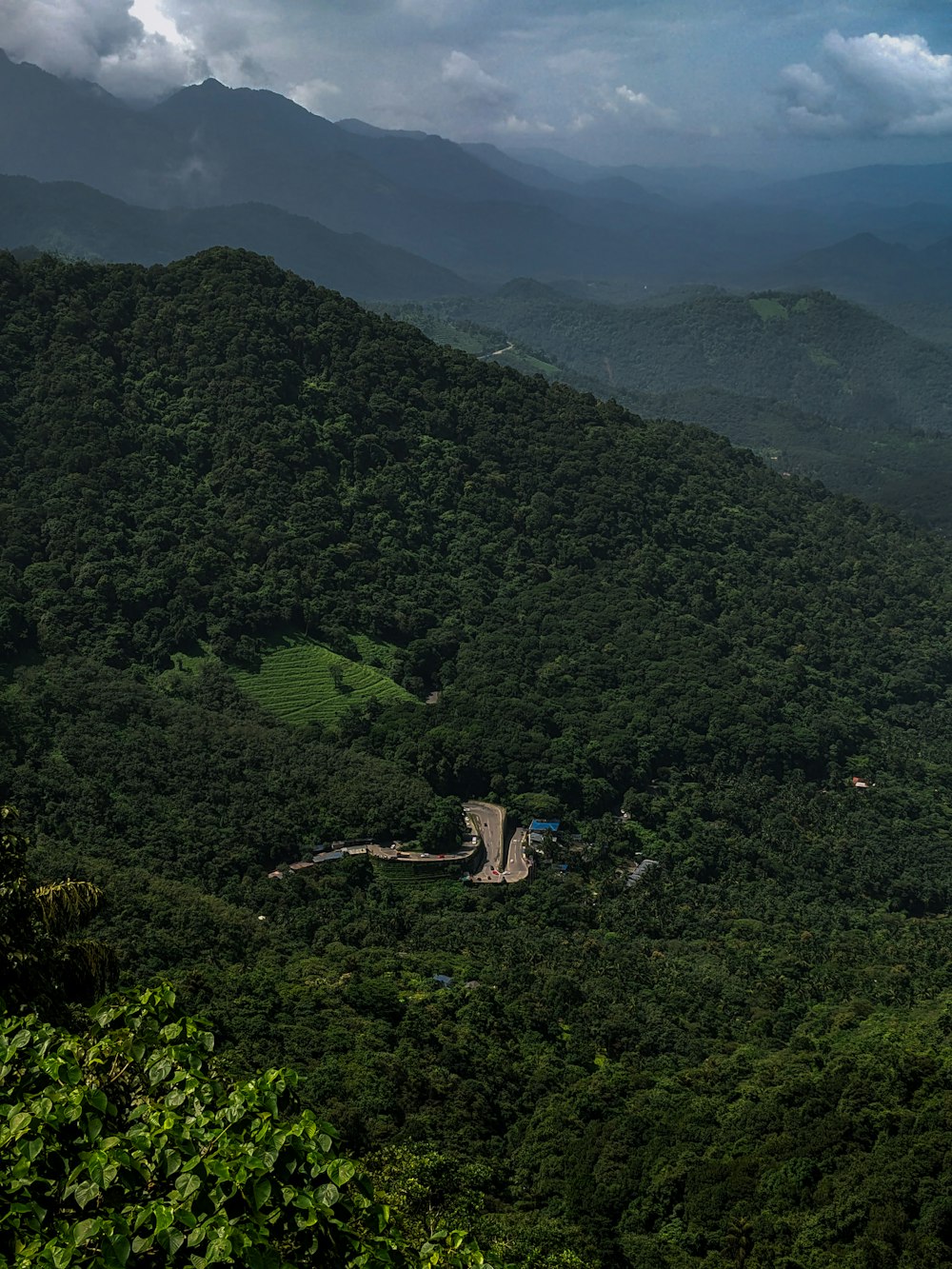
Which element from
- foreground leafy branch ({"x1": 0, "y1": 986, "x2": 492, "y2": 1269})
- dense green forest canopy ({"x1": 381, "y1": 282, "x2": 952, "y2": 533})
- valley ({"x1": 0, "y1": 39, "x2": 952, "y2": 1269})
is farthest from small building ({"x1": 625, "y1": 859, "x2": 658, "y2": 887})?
dense green forest canopy ({"x1": 381, "y1": 282, "x2": 952, "y2": 533})

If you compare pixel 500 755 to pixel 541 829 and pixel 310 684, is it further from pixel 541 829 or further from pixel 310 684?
pixel 310 684

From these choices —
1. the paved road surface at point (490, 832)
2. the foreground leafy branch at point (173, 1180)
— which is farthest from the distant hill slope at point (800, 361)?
the foreground leafy branch at point (173, 1180)

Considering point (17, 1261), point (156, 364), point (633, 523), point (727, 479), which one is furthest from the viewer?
point (727, 479)

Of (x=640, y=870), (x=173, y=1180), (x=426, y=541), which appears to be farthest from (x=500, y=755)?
(x=173, y=1180)

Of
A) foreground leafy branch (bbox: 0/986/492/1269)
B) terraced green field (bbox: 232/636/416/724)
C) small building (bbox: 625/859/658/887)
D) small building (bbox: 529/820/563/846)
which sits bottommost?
small building (bbox: 625/859/658/887)

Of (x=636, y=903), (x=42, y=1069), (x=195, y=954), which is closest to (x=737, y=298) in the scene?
(x=636, y=903)

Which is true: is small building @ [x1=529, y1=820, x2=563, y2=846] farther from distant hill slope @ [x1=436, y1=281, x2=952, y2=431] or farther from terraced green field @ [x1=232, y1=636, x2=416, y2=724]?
distant hill slope @ [x1=436, y1=281, x2=952, y2=431]

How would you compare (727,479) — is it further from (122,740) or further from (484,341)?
(484,341)
